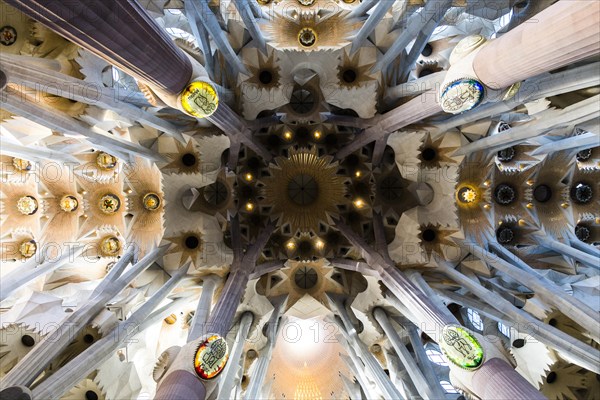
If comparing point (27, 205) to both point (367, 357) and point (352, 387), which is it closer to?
point (367, 357)

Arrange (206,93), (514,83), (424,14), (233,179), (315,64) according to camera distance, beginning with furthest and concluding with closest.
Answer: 1. (233,179)
2. (315,64)
3. (424,14)
4. (206,93)
5. (514,83)

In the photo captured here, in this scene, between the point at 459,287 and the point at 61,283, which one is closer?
the point at 459,287

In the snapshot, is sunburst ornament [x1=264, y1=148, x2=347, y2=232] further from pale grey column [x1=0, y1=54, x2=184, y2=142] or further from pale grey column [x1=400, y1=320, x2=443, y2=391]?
pale grey column [x1=0, y1=54, x2=184, y2=142]

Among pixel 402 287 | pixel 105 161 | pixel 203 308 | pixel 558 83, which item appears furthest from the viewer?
pixel 105 161

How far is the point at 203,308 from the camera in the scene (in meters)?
10.8

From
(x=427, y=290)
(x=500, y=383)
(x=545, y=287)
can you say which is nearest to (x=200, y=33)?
(x=427, y=290)

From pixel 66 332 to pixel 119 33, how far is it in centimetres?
627

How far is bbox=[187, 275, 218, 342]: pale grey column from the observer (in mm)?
9359

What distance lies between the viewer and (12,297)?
1242cm

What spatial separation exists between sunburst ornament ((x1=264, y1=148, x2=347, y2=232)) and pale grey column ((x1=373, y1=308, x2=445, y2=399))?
4.74m

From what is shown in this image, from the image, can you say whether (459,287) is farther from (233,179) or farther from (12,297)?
(12,297)

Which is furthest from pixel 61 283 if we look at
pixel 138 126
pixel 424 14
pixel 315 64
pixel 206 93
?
pixel 424 14

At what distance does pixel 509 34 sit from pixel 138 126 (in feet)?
33.4


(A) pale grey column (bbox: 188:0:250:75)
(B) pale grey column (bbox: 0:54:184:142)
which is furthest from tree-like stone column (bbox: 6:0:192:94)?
(A) pale grey column (bbox: 188:0:250:75)
